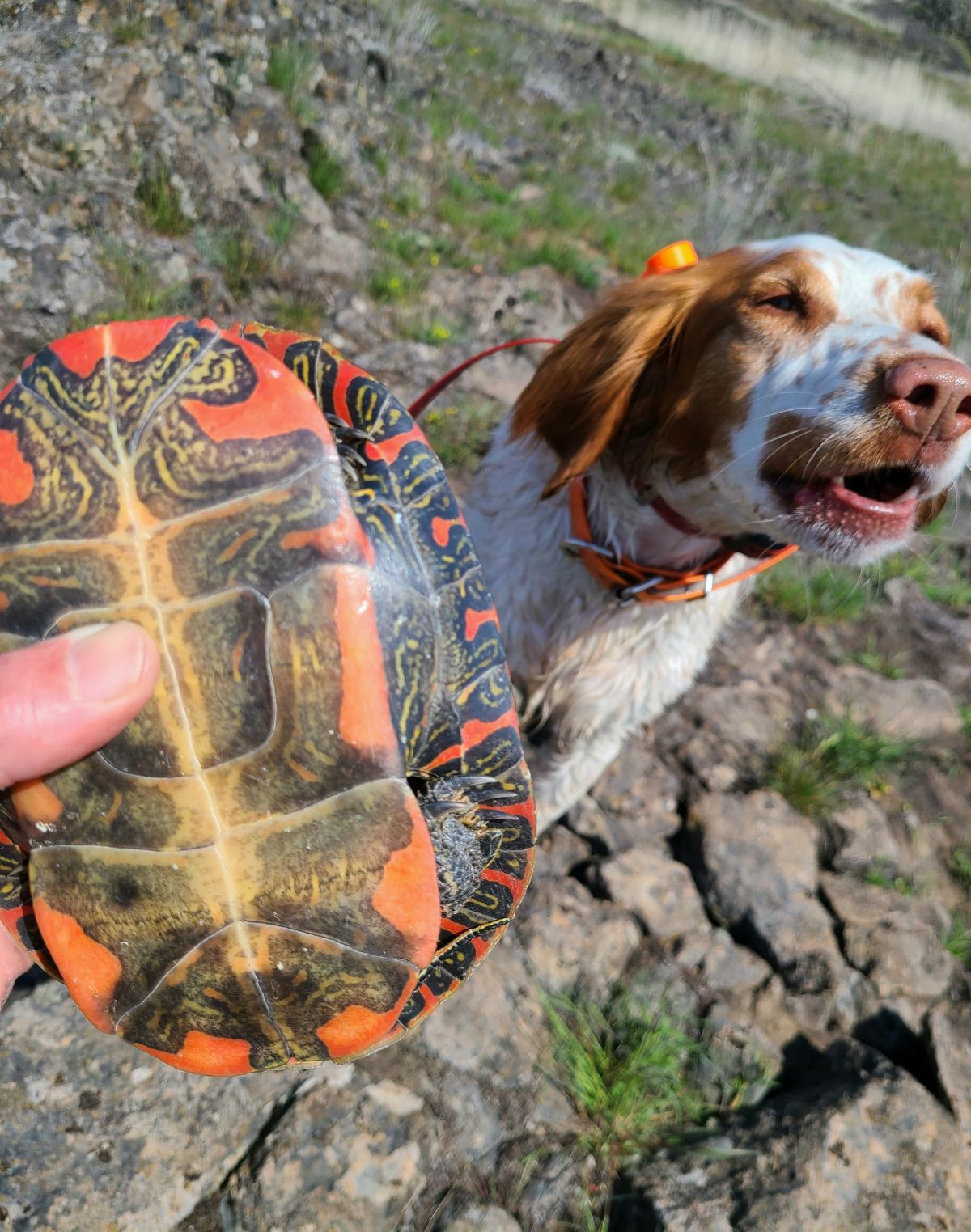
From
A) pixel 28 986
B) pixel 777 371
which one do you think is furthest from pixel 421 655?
pixel 28 986

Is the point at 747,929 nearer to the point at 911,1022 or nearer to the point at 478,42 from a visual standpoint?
the point at 911,1022

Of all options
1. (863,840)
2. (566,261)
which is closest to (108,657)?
(863,840)

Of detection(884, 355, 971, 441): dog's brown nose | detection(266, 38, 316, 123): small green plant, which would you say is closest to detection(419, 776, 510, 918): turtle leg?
detection(884, 355, 971, 441): dog's brown nose

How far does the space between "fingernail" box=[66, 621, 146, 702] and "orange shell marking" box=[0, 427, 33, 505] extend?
0.64 feet

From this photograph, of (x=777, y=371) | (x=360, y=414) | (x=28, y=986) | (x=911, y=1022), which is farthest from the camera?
(x=911, y=1022)

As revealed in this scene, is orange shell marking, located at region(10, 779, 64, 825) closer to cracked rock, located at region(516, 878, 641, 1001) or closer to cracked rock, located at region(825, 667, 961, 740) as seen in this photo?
cracked rock, located at region(516, 878, 641, 1001)

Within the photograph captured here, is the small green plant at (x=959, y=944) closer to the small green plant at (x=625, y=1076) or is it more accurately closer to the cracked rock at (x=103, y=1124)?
the small green plant at (x=625, y=1076)

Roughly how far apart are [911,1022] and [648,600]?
1.40 m

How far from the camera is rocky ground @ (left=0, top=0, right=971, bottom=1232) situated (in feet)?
5.08

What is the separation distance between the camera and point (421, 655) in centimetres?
115

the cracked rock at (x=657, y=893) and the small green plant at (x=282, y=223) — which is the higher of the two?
the small green plant at (x=282, y=223)

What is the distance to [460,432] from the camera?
3.33 m

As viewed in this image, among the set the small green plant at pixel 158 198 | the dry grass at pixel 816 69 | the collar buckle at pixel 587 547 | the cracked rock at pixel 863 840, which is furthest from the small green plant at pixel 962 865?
the dry grass at pixel 816 69

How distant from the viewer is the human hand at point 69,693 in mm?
916
